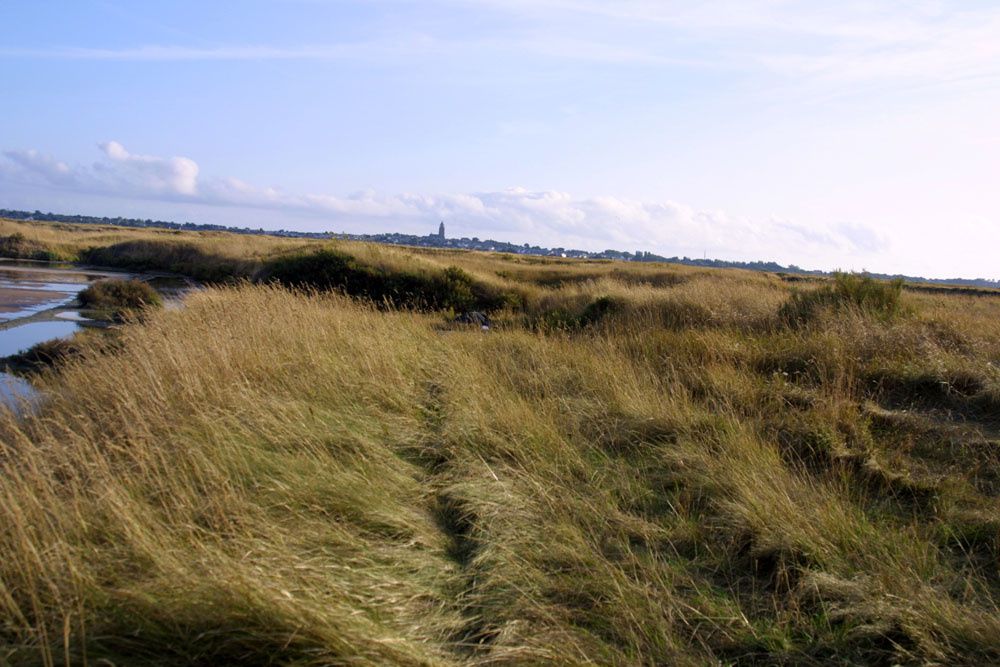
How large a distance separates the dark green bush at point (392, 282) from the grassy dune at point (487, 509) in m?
13.4

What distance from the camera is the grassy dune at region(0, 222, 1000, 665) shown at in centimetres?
283

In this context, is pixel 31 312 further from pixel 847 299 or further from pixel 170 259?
pixel 170 259

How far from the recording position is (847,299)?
496 inches

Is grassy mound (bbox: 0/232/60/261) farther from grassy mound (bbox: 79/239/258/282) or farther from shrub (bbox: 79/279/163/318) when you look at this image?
shrub (bbox: 79/279/163/318)

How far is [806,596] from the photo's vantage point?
3.58 metres

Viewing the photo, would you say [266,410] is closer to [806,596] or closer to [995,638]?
[806,596]

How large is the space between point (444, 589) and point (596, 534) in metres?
1.14

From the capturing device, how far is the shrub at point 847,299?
470 inches

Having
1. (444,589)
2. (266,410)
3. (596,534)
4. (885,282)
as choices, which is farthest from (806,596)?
(885,282)

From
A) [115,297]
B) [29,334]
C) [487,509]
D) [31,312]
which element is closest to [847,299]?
[487,509]

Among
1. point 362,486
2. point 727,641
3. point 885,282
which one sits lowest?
point 727,641

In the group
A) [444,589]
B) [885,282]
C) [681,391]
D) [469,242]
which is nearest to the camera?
[444,589]

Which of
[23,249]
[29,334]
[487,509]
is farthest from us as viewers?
[23,249]

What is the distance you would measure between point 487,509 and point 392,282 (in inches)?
746
